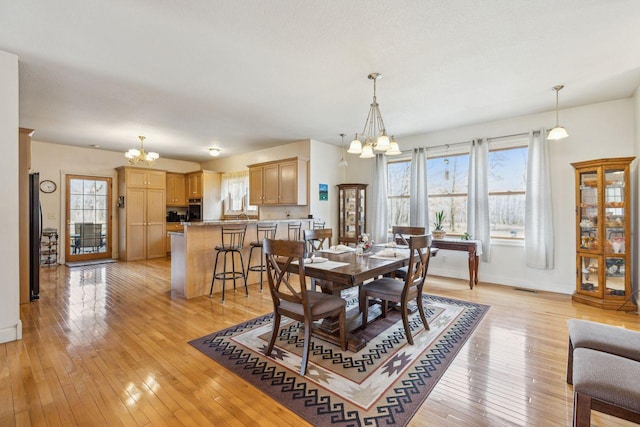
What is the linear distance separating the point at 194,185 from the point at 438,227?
6.60 meters

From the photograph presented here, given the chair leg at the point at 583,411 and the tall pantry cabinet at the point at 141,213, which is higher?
the tall pantry cabinet at the point at 141,213

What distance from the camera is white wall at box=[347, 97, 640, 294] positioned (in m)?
3.97

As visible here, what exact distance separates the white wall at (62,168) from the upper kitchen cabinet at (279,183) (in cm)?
380

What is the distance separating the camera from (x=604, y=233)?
12.3ft

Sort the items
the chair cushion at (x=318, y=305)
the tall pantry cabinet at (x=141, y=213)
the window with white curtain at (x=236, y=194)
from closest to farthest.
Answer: the chair cushion at (x=318, y=305) → the tall pantry cabinet at (x=141, y=213) → the window with white curtain at (x=236, y=194)

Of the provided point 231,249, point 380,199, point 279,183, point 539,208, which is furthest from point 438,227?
point 231,249

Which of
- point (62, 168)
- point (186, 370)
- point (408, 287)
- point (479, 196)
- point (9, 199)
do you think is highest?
point (62, 168)

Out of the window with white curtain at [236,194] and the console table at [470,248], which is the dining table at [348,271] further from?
the window with white curtain at [236,194]

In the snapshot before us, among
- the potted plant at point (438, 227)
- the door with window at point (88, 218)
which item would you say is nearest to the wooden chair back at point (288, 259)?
the potted plant at point (438, 227)

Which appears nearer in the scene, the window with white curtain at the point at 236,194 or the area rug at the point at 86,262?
the area rug at the point at 86,262

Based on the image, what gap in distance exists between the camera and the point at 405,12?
7.20 ft

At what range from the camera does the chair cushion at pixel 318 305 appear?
231 centimetres

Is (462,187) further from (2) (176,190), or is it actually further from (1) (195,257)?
(2) (176,190)

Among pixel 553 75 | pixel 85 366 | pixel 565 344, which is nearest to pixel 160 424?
pixel 85 366
